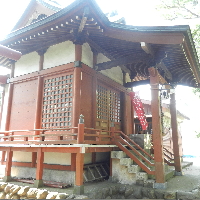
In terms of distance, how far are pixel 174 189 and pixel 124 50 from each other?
497 cm

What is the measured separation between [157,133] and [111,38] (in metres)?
3.60

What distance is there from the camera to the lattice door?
796 cm

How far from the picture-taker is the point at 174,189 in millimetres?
5691

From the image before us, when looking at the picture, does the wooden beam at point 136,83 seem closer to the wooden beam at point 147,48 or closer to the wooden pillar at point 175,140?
the wooden pillar at point 175,140

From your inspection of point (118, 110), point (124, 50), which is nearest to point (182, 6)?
point (124, 50)

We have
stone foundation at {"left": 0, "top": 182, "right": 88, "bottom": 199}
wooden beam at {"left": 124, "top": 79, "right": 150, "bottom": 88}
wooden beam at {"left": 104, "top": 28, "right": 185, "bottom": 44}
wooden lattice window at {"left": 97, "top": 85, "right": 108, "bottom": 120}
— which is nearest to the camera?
stone foundation at {"left": 0, "top": 182, "right": 88, "bottom": 199}

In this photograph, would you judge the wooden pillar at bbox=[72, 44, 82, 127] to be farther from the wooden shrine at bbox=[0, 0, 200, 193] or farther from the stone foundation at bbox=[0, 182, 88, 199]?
the stone foundation at bbox=[0, 182, 88, 199]

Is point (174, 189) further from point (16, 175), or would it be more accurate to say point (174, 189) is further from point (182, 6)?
point (182, 6)

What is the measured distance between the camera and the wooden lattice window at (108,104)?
8.05m

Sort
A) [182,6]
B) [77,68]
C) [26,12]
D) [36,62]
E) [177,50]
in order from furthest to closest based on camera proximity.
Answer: [182,6], [26,12], [36,62], [77,68], [177,50]

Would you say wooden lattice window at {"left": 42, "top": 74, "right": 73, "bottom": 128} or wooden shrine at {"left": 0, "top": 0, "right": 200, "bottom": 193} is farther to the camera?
wooden lattice window at {"left": 42, "top": 74, "right": 73, "bottom": 128}

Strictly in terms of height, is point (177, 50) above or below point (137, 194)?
above

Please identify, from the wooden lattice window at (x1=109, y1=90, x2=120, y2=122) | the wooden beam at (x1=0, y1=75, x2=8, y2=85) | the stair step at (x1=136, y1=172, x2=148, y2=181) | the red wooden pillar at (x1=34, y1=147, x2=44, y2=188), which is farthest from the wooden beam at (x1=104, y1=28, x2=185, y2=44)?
the wooden beam at (x1=0, y1=75, x2=8, y2=85)

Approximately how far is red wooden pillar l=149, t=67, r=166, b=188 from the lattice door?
2.34 metres
